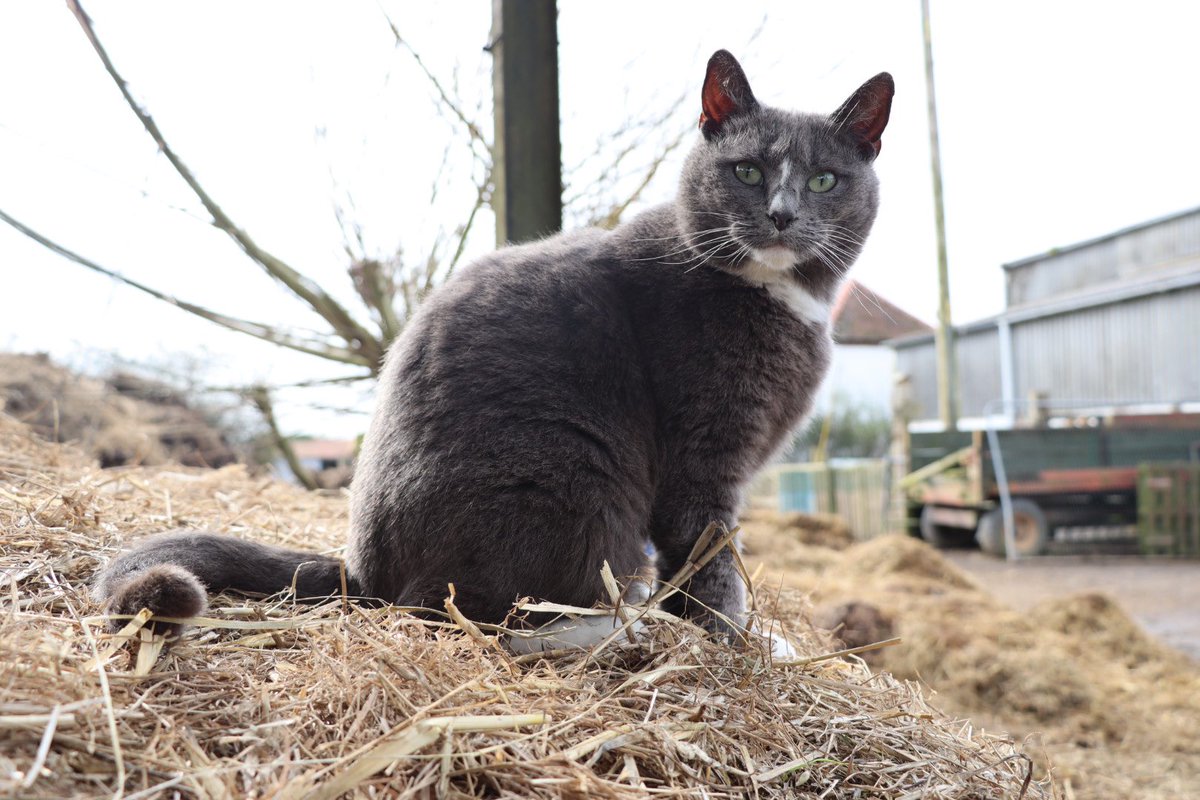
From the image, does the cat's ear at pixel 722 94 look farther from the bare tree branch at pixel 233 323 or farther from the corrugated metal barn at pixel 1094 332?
the corrugated metal barn at pixel 1094 332

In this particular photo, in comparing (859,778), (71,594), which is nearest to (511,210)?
(71,594)

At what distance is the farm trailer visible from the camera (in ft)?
29.1

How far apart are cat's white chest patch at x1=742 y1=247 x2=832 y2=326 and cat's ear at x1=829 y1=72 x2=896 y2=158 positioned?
0.37 metres

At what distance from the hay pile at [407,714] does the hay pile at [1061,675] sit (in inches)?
44.7

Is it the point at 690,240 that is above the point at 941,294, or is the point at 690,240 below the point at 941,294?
below

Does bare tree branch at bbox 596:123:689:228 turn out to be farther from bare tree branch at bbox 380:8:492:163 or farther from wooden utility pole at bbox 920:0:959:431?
wooden utility pole at bbox 920:0:959:431

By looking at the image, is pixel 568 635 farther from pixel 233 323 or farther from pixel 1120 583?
pixel 1120 583

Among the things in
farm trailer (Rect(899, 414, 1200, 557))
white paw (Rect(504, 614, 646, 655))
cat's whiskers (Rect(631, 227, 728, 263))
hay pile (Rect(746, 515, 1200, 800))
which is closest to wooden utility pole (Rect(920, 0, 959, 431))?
farm trailer (Rect(899, 414, 1200, 557))

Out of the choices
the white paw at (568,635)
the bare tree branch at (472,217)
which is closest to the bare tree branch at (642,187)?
the bare tree branch at (472,217)

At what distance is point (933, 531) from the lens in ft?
32.5

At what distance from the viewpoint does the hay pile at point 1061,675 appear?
3240mm

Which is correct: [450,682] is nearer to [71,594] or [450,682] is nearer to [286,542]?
[71,594]

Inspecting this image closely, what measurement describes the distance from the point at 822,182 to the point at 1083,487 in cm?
873

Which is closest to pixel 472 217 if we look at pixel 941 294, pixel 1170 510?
pixel 941 294
